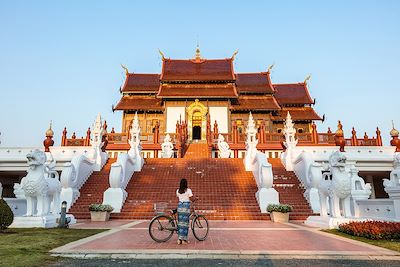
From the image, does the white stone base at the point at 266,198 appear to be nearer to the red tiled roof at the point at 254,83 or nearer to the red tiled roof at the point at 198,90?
the red tiled roof at the point at 198,90

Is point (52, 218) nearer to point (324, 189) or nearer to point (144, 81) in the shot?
point (324, 189)

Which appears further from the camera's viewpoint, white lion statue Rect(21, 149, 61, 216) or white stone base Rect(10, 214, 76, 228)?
white lion statue Rect(21, 149, 61, 216)

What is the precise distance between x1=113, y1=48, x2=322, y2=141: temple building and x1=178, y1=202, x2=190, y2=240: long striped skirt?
25.3 meters

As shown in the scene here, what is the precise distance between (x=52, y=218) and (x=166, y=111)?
24463 millimetres

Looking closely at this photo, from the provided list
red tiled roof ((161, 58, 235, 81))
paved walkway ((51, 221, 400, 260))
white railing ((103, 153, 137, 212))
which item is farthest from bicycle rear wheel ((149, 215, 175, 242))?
red tiled roof ((161, 58, 235, 81))

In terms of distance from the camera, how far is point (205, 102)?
3266cm

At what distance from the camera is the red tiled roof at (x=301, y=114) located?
3342cm

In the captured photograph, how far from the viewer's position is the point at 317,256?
4.68 m

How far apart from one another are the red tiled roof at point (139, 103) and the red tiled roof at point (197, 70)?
2.82 metres

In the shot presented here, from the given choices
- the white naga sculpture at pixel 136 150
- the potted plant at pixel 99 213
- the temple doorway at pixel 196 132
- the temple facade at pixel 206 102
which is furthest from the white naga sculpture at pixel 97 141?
the temple doorway at pixel 196 132

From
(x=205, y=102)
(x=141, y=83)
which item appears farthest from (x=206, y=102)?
(x=141, y=83)

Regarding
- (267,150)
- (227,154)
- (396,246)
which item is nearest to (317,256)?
(396,246)

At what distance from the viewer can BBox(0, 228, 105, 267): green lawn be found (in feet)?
13.8

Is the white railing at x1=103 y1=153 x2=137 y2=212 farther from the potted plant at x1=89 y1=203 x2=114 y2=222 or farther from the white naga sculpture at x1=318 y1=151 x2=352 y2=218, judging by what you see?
the white naga sculpture at x1=318 y1=151 x2=352 y2=218
